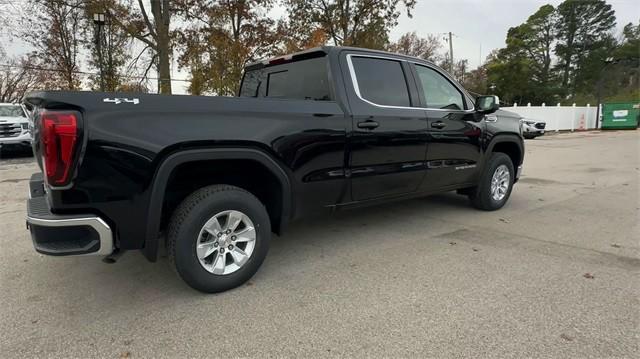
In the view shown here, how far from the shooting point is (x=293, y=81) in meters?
4.08

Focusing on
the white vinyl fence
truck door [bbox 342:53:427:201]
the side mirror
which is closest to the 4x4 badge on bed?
truck door [bbox 342:53:427:201]

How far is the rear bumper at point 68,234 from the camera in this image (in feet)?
8.01

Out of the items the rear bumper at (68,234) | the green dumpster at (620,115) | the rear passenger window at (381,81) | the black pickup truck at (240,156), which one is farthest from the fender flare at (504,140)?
the green dumpster at (620,115)

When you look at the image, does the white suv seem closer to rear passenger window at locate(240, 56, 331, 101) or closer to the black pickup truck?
rear passenger window at locate(240, 56, 331, 101)

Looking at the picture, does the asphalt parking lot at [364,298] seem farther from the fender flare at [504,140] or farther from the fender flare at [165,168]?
the fender flare at [504,140]

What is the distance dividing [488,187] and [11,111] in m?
15.4

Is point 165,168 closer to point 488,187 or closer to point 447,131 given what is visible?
point 447,131

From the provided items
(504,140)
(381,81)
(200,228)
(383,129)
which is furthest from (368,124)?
(504,140)

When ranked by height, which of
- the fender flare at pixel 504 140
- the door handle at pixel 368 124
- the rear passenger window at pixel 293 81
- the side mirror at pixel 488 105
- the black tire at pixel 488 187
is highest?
the rear passenger window at pixel 293 81

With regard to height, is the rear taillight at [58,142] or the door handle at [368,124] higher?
the door handle at [368,124]

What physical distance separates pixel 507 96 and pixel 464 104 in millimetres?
49730

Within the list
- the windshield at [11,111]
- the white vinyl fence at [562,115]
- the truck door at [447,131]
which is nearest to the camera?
the truck door at [447,131]

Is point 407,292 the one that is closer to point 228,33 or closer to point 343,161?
point 343,161

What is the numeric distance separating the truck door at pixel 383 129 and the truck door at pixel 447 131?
17 centimetres
